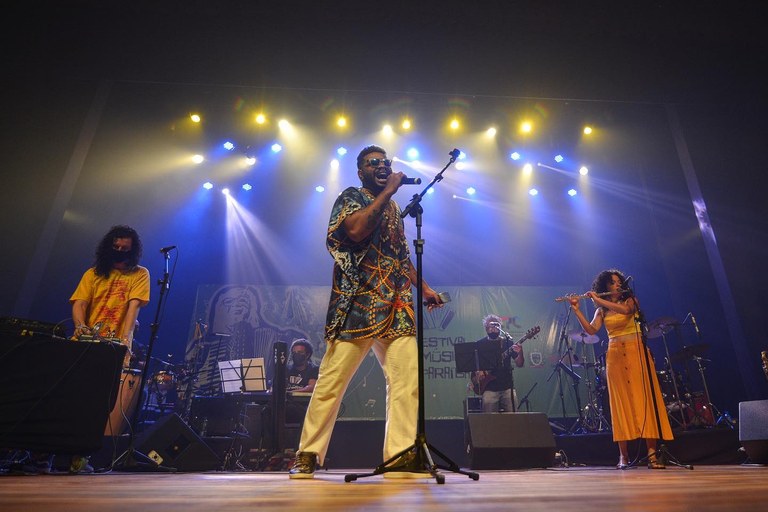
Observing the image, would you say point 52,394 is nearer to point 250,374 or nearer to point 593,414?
point 250,374

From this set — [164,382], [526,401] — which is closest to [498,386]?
[526,401]

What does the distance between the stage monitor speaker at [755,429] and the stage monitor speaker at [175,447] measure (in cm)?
528

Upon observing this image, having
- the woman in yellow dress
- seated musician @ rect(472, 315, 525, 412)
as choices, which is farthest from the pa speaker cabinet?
seated musician @ rect(472, 315, 525, 412)

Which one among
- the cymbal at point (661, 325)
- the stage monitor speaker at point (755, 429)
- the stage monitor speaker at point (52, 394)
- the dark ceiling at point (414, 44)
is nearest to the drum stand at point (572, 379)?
the cymbal at point (661, 325)

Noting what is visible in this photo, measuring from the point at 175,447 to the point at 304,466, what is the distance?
8.65 feet

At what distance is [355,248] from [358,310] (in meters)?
0.39

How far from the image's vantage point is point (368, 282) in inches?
104

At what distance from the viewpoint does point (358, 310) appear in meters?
2.58

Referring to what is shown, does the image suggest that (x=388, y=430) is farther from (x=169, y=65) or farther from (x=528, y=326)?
(x=528, y=326)

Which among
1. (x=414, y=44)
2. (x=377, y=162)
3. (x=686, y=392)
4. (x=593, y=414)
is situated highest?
(x=414, y=44)

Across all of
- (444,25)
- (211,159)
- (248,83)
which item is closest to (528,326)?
(444,25)

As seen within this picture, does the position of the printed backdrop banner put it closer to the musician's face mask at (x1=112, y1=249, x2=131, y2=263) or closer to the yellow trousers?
the musician's face mask at (x1=112, y1=249, x2=131, y2=263)

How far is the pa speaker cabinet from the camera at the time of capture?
15.1 feet

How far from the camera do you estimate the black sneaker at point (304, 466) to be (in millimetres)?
2305
